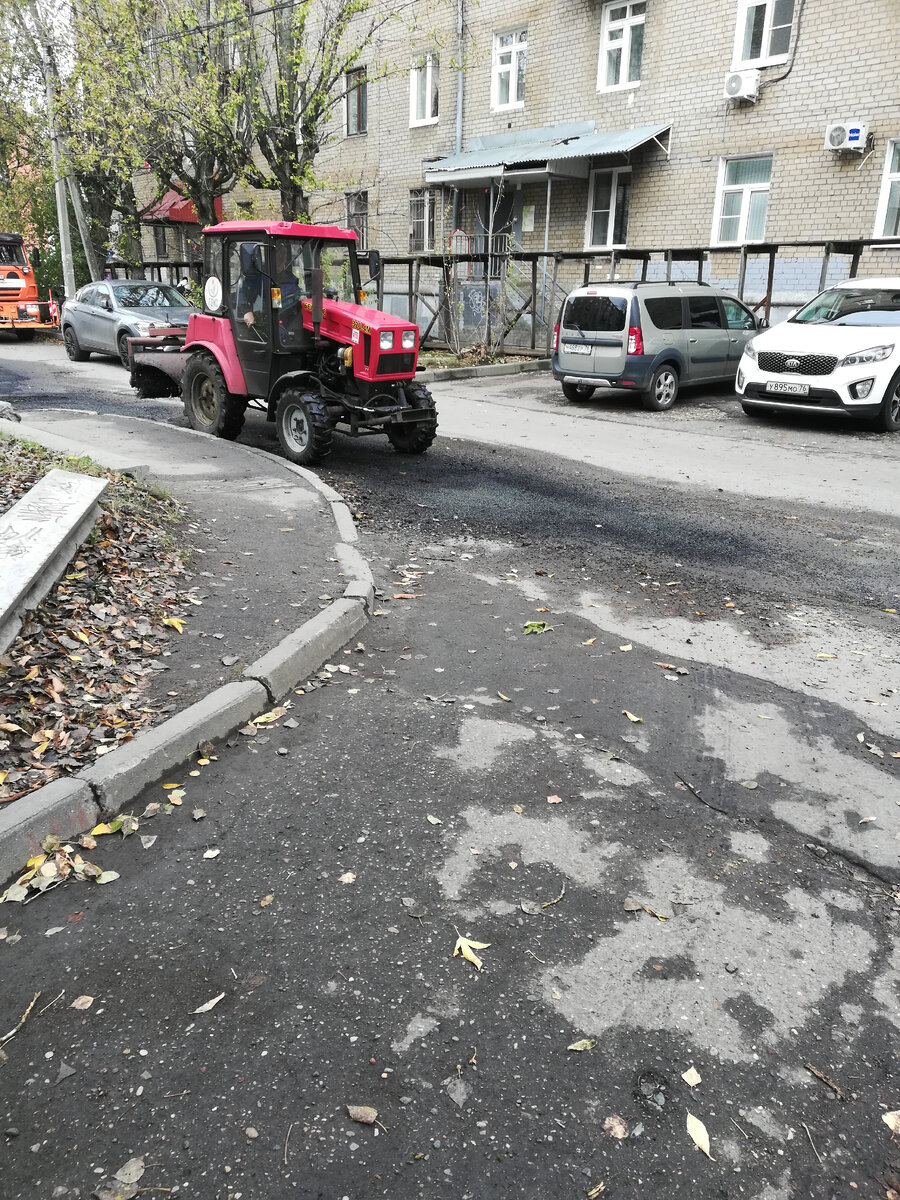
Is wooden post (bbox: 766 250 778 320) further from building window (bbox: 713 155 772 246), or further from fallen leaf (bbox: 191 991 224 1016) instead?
fallen leaf (bbox: 191 991 224 1016)

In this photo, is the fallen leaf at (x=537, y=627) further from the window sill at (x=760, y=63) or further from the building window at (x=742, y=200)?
the window sill at (x=760, y=63)

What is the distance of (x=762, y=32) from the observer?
19.1m

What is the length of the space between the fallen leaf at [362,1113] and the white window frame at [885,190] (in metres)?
19.6

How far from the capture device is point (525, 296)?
851 inches

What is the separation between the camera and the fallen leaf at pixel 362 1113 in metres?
2.33

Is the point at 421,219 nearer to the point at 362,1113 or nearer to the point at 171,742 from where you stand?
the point at 171,742

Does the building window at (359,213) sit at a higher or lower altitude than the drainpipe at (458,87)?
lower

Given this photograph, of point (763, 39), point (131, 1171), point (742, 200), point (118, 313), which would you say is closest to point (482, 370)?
point (742, 200)

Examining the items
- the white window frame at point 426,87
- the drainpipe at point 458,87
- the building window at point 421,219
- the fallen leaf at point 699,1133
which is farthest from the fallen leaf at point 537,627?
the white window frame at point 426,87

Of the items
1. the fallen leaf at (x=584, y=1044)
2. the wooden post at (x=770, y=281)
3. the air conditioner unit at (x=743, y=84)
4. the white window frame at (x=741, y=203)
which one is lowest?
the fallen leaf at (x=584, y=1044)

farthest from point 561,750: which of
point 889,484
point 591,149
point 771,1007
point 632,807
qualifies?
point 591,149

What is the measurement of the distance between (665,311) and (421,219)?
51.0ft

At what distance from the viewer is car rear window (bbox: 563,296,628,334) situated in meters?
14.0

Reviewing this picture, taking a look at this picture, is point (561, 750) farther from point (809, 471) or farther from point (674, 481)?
point (809, 471)
